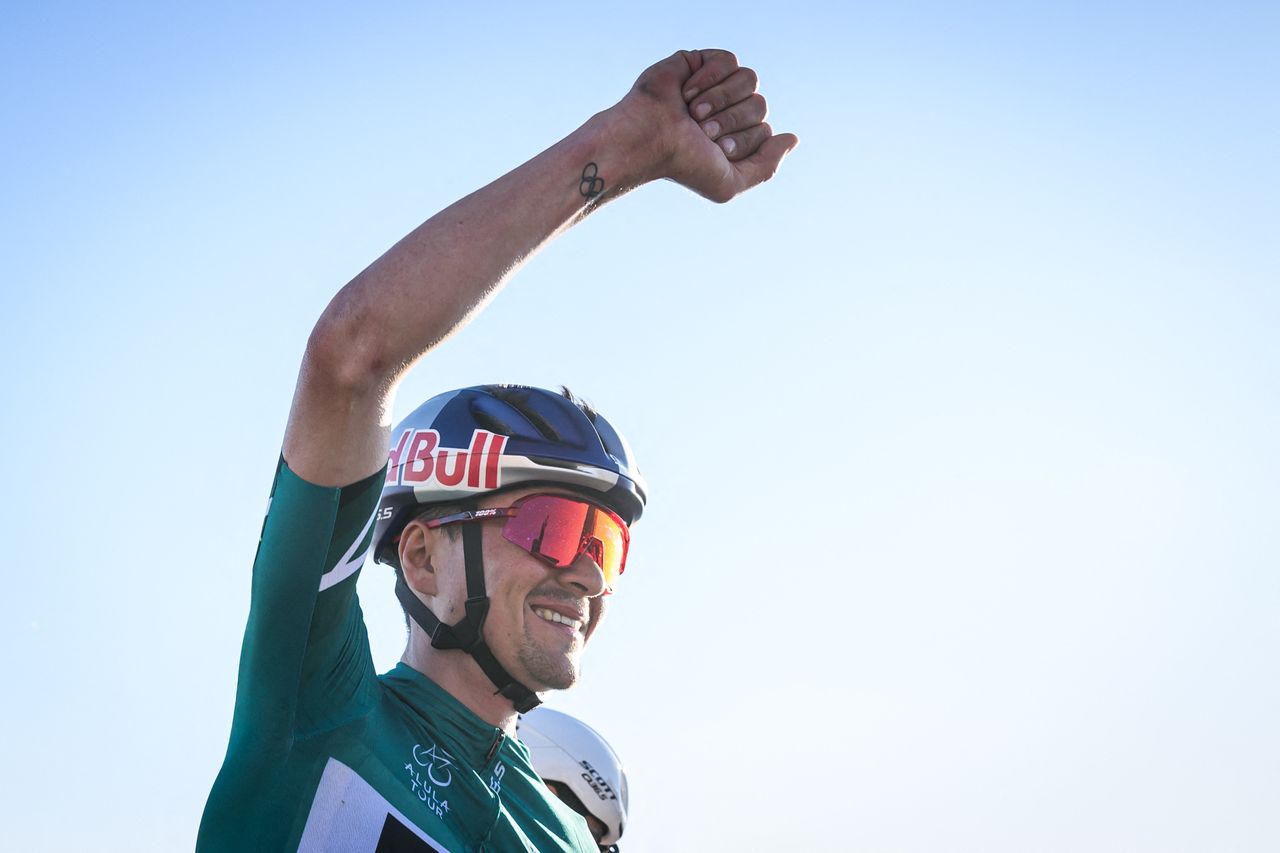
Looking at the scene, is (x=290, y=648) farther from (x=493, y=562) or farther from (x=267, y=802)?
(x=493, y=562)

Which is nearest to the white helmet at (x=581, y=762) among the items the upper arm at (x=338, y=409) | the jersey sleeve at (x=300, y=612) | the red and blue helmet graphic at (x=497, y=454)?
the red and blue helmet graphic at (x=497, y=454)

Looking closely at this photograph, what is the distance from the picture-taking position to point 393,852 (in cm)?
450

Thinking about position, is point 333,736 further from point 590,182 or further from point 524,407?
point 524,407

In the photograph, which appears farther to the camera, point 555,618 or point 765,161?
point 555,618

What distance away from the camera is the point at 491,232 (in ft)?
11.5

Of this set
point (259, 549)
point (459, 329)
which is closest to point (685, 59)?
point (459, 329)

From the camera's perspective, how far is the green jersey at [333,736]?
385cm

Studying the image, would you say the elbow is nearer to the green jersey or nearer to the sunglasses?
the green jersey

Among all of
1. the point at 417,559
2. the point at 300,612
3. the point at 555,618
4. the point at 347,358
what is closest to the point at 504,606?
the point at 555,618

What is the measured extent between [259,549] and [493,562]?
80.4 inches

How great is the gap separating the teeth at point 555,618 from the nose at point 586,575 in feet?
0.46

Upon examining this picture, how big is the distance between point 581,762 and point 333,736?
4640 millimetres

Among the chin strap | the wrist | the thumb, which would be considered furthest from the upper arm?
the chin strap

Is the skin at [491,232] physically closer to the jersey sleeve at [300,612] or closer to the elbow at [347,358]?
the elbow at [347,358]
